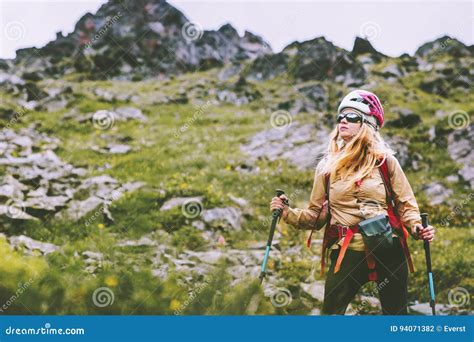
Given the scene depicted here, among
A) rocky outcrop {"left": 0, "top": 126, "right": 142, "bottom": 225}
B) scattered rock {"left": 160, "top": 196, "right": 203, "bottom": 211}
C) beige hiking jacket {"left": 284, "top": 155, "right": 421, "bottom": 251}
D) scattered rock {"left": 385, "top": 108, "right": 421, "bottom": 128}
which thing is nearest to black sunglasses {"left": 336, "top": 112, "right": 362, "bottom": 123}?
beige hiking jacket {"left": 284, "top": 155, "right": 421, "bottom": 251}

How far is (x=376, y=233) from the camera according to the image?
4.90m

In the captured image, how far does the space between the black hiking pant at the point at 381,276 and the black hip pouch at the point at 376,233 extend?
0.07m

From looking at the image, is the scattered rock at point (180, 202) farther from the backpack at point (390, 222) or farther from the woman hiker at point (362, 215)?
the backpack at point (390, 222)

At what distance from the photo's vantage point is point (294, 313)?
23.2 ft

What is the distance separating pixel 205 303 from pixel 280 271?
1780 mm

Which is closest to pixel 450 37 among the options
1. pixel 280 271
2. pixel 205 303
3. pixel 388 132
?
pixel 388 132

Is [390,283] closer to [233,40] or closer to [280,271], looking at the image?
[280,271]

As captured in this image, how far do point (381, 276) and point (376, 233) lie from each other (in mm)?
358

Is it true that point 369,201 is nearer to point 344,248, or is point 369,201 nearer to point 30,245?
point 344,248

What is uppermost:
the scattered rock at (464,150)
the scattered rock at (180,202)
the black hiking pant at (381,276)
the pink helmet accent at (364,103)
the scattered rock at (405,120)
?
the scattered rock at (405,120)

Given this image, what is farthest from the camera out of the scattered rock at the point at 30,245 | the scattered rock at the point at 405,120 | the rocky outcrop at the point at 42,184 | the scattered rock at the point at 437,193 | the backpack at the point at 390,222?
the scattered rock at the point at 405,120

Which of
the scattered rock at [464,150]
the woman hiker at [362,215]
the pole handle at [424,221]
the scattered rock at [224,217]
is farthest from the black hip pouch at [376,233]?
the scattered rock at [464,150]

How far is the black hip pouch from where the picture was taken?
16.1 feet

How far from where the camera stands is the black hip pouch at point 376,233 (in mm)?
4898
